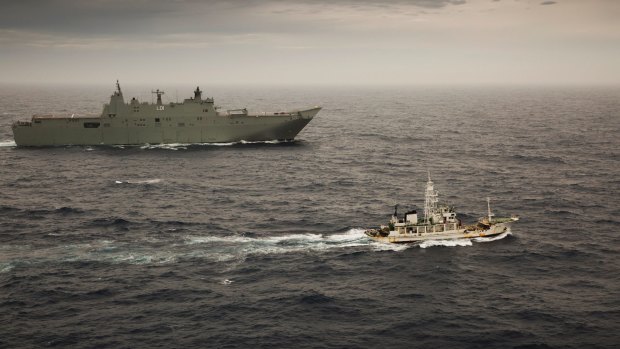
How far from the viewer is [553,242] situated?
59.1m

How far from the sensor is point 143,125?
121 m

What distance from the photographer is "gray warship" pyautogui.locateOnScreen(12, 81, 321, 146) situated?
11988 cm

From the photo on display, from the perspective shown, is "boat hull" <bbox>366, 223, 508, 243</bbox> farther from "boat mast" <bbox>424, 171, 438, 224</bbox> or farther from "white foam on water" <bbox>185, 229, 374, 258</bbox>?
"white foam on water" <bbox>185, 229, 374, 258</bbox>

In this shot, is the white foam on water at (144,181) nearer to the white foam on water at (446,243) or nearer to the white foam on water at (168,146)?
the white foam on water at (168,146)

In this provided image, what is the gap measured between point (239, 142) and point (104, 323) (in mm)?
83490

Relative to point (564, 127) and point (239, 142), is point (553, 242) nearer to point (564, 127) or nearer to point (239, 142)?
point (239, 142)

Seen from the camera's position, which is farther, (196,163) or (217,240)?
(196,163)

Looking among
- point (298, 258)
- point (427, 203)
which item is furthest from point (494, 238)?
point (298, 258)

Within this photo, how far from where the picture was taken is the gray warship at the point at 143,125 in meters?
120

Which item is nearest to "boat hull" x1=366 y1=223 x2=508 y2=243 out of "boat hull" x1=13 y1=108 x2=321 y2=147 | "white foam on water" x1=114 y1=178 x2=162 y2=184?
"white foam on water" x1=114 y1=178 x2=162 y2=184

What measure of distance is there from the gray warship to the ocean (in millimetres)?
17295

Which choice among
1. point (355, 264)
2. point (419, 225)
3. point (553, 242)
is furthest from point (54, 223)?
point (553, 242)

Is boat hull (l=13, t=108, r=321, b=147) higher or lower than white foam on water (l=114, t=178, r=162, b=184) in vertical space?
higher

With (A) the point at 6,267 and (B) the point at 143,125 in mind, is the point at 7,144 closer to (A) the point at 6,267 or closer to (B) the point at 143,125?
(B) the point at 143,125
